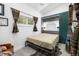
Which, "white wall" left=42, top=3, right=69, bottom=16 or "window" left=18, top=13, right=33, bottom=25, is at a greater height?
"white wall" left=42, top=3, right=69, bottom=16

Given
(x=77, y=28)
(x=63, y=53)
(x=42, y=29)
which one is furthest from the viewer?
(x=42, y=29)

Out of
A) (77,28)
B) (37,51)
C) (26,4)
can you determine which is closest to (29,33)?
(37,51)

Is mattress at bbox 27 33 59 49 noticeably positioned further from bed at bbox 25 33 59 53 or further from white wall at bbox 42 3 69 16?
white wall at bbox 42 3 69 16

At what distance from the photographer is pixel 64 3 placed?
1.19m

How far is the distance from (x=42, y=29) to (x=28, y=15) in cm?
28

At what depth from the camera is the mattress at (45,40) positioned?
113 cm

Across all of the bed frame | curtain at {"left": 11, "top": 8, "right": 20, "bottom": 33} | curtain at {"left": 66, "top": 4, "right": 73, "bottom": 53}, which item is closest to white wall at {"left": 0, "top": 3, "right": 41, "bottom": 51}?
curtain at {"left": 11, "top": 8, "right": 20, "bottom": 33}

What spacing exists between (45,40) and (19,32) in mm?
380

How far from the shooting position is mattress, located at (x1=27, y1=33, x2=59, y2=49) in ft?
3.70

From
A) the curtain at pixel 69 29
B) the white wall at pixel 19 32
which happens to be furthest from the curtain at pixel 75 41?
the white wall at pixel 19 32

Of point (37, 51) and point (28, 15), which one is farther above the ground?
point (28, 15)

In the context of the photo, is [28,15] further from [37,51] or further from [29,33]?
[37,51]

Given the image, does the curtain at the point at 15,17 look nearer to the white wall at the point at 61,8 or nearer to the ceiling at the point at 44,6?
the ceiling at the point at 44,6

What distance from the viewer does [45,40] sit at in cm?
118
